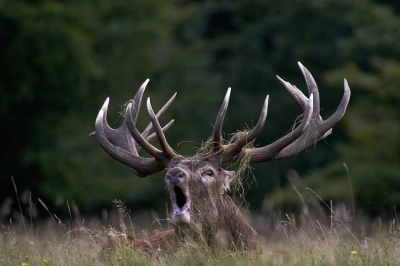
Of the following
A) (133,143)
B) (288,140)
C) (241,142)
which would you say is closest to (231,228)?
(241,142)

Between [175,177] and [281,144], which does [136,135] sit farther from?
[281,144]

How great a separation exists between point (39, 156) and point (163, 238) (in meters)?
14.4

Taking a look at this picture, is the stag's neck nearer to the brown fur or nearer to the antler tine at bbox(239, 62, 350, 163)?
the brown fur

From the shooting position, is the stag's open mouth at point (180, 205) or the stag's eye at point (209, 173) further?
the stag's eye at point (209, 173)

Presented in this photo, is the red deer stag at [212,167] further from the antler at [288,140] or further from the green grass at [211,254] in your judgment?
the green grass at [211,254]

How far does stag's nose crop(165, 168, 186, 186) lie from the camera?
693cm

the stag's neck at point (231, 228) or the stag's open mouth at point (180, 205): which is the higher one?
the stag's open mouth at point (180, 205)

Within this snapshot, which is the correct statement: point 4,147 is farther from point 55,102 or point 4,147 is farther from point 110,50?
point 110,50

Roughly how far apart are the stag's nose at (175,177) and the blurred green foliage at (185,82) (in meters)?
12.8

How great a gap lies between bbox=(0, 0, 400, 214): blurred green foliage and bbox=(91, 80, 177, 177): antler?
38.5 feet

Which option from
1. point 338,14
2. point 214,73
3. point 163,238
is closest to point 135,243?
point 163,238

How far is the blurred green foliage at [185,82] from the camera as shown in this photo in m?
21.3

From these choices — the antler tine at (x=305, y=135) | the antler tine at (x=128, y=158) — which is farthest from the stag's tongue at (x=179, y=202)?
the antler tine at (x=305, y=135)

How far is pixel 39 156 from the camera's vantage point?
21516 millimetres
